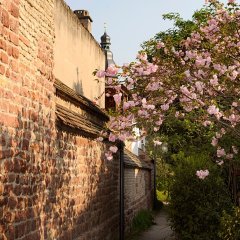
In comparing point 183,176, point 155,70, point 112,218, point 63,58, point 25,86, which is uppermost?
point 63,58

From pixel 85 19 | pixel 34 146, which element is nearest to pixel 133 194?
pixel 85 19

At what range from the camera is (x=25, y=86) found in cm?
639

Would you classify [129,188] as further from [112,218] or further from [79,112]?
[79,112]

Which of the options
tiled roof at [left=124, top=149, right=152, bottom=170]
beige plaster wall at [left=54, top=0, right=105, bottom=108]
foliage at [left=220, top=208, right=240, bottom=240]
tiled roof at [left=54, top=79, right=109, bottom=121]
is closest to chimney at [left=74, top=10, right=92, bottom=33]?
beige plaster wall at [left=54, top=0, right=105, bottom=108]

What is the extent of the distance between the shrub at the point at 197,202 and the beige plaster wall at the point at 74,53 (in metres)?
3.66

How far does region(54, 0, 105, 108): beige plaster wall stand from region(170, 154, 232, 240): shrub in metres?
3.66

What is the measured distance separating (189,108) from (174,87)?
0.50 metres

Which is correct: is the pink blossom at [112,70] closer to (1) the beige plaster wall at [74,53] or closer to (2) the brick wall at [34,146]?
(1) the beige plaster wall at [74,53]

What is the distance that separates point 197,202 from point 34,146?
6.65 metres

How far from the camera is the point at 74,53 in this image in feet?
36.5

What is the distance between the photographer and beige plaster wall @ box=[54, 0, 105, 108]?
9.76m

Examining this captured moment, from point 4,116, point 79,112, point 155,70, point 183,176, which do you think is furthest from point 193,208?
point 4,116

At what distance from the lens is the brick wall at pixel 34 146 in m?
5.70

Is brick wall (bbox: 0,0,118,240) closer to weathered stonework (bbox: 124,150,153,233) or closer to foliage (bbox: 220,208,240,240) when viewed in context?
foliage (bbox: 220,208,240,240)
